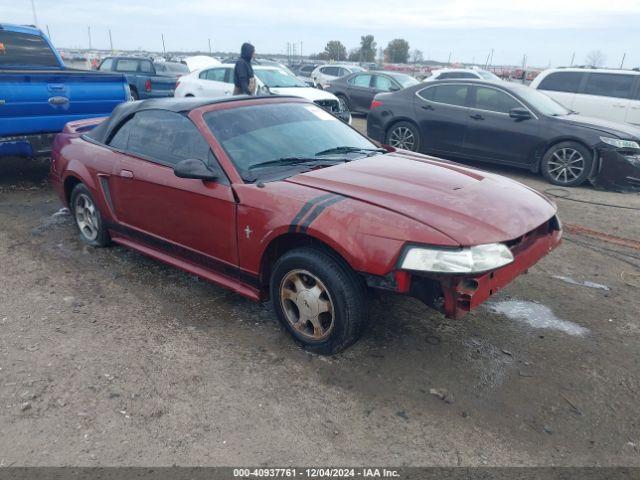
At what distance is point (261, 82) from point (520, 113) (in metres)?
5.76

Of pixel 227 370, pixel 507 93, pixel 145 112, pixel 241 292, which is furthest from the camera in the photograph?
pixel 507 93

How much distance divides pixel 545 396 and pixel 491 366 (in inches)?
14.5

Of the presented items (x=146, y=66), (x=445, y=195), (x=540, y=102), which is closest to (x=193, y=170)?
(x=445, y=195)

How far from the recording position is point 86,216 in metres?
4.90

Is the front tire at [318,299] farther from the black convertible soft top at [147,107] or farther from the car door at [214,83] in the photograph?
the car door at [214,83]

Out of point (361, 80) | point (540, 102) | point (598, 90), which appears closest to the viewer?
point (540, 102)

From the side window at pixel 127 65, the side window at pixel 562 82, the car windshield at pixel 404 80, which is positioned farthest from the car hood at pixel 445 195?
the side window at pixel 127 65

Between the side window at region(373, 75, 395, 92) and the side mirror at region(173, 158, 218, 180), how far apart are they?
1184 centimetres

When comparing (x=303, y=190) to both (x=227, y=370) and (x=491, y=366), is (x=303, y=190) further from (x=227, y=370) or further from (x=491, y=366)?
(x=491, y=366)

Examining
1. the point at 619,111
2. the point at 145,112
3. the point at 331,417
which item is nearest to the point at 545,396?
the point at 331,417

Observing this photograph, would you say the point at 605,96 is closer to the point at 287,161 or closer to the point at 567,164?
the point at 567,164

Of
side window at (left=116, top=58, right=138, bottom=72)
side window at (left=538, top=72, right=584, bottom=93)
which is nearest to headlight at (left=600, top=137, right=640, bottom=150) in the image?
side window at (left=538, top=72, right=584, bottom=93)

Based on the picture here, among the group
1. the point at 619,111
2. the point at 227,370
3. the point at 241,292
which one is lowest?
the point at 227,370

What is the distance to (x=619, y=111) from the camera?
32.0 ft
